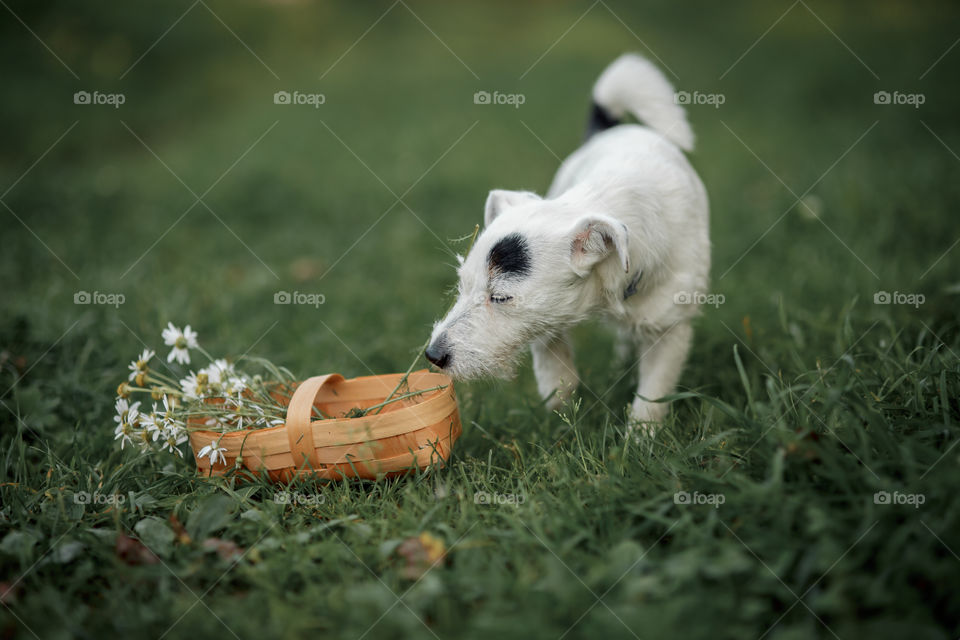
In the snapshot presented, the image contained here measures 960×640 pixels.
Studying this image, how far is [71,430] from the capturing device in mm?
3148

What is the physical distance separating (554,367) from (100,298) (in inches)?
135

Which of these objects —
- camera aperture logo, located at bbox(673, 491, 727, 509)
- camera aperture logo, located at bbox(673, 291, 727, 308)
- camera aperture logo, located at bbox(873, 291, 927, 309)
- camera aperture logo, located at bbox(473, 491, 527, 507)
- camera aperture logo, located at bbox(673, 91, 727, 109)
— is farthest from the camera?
camera aperture logo, located at bbox(673, 91, 727, 109)

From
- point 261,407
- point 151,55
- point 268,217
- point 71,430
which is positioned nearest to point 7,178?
point 268,217

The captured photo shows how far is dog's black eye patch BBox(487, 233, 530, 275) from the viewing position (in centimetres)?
270

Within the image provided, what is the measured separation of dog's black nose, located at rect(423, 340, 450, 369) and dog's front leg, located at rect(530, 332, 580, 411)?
608 millimetres

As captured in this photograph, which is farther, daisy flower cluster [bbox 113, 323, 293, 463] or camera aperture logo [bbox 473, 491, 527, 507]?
daisy flower cluster [bbox 113, 323, 293, 463]

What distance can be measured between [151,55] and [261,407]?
1206 cm

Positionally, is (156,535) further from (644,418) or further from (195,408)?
(644,418)

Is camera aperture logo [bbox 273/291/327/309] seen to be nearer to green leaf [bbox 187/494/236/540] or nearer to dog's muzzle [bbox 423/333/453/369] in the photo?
dog's muzzle [bbox 423/333/453/369]

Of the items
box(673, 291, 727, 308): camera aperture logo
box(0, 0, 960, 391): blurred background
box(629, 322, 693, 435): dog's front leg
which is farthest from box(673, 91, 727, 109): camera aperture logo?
box(629, 322, 693, 435): dog's front leg

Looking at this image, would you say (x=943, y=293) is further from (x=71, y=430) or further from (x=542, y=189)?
(x=71, y=430)

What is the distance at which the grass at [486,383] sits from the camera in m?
1.91

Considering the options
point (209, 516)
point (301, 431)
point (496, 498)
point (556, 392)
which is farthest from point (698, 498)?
point (209, 516)

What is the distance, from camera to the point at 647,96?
4.00 metres
